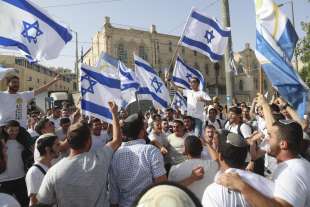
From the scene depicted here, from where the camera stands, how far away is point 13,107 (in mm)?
5508

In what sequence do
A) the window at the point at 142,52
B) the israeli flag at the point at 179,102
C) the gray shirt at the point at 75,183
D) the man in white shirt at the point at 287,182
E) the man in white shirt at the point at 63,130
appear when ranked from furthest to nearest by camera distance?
1. the window at the point at 142,52
2. the israeli flag at the point at 179,102
3. the man in white shirt at the point at 63,130
4. the gray shirt at the point at 75,183
5. the man in white shirt at the point at 287,182

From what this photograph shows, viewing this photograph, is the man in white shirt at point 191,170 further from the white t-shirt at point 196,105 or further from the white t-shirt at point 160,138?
Result: the white t-shirt at point 196,105

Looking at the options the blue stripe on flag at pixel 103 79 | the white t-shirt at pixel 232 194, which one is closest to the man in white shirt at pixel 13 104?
the blue stripe on flag at pixel 103 79

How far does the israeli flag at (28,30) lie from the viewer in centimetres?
593

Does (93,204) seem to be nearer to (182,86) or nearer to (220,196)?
(220,196)

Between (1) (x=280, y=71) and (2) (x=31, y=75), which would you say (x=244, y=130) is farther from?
(2) (x=31, y=75)

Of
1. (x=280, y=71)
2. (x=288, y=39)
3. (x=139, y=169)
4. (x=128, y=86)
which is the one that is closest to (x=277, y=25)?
(x=288, y=39)

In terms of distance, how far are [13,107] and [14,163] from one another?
1.01 m

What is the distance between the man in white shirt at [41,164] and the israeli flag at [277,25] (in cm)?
355

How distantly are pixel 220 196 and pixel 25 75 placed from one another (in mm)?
56304

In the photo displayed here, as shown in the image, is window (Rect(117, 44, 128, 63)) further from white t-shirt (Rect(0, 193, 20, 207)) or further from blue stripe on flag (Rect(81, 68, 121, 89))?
white t-shirt (Rect(0, 193, 20, 207))

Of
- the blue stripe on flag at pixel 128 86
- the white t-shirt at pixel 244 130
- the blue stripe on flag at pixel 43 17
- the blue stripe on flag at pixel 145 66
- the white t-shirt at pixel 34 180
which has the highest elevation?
the blue stripe on flag at pixel 43 17

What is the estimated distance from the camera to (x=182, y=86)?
10500 mm

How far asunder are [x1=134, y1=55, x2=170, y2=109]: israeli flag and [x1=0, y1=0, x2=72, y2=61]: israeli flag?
441 centimetres
